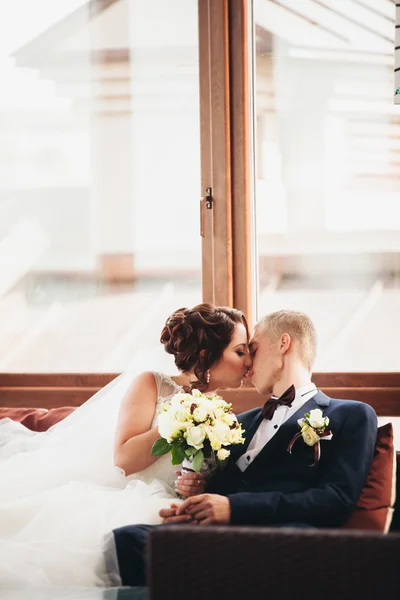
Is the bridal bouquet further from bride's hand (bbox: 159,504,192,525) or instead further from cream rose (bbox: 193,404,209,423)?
bride's hand (bbox: 159,504,192,525)

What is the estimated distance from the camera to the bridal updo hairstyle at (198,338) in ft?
8.44

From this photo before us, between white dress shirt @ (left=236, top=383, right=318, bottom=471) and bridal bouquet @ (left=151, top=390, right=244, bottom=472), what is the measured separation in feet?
0.45

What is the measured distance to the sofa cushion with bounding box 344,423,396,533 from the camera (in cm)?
221

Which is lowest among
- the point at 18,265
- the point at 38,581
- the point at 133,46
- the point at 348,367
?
the point at 38,581

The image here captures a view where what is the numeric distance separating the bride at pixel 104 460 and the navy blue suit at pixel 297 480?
96 mm

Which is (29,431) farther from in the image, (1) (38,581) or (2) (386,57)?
(2) (386,57)

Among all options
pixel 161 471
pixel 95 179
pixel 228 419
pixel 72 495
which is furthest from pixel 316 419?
pixel 95 179

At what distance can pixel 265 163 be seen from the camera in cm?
341

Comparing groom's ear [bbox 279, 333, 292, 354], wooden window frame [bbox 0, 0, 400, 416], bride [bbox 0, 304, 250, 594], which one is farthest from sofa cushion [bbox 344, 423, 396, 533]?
wooden window frame [bbox 0, 0, 400, 416]

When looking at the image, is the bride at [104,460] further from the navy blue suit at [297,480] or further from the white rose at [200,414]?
the white rose at [200,414]

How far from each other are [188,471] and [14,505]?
52 centimetres

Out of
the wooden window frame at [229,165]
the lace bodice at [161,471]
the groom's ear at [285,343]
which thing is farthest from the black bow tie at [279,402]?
the wooden window frame at [229,165]

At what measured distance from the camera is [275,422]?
2426 millimetres

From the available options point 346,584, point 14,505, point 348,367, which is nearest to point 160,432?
point 14,505
